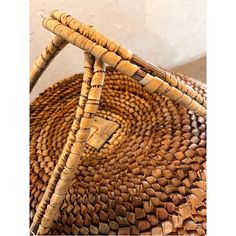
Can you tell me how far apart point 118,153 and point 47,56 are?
0.56 feet

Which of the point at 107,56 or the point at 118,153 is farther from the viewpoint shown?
the point at 118,153

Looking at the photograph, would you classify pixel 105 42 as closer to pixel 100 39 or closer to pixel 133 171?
pixel 100 39

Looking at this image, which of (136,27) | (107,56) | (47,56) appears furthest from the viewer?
(136,27)

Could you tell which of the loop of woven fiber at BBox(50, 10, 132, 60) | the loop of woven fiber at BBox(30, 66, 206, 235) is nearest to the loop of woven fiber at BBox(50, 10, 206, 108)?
the loop of woven fiber at BBox(50, 10, 132, 60)

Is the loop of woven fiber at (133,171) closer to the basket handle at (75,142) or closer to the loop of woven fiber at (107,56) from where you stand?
the basket handle at (75,142)

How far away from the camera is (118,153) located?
0.55 m

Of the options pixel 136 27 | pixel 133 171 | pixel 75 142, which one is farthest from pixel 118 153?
pixel 136 27

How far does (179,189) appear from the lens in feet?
1.54

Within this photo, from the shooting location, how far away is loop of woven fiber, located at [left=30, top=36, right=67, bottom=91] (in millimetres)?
463

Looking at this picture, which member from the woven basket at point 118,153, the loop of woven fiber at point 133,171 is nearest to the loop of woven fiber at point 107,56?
the woven basket at point 118,153

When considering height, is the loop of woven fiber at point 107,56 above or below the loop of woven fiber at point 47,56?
below

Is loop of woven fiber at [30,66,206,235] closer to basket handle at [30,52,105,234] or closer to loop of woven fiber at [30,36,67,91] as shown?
basket handle at [30,52,105,234]

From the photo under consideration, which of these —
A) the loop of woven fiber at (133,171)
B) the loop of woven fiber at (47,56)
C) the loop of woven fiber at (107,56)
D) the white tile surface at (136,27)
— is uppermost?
the white tile surface at (136,27)

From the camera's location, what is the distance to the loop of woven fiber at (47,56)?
0.46 meters
